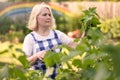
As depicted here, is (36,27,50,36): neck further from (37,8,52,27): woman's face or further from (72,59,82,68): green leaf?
(72,59,82,68): green leaf

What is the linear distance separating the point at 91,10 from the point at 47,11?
195 cm

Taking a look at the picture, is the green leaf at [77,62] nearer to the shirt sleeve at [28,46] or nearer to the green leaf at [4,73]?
the green leaf at [4,73]

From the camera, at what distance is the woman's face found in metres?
3.69

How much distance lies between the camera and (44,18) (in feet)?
12.1

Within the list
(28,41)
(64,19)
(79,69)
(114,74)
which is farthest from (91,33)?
(64,19)

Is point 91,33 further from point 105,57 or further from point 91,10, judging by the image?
point 91,10

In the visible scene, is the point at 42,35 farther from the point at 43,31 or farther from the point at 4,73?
the point at 4,73

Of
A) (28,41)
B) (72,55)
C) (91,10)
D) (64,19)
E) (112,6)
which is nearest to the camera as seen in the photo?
(72,55)

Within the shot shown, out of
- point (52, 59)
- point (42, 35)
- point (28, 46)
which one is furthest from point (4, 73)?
point (42, 35)

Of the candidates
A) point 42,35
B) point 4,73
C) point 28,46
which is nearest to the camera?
point 4,73

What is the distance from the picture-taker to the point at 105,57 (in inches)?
45.0

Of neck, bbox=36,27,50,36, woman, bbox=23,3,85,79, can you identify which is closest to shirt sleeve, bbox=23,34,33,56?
woman, bbox=23,3,85,79

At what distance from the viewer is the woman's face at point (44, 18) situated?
145 inches

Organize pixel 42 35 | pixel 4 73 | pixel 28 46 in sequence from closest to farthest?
pixel 4 73 → pixel 28 46 → pixel 42 35
